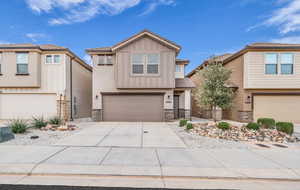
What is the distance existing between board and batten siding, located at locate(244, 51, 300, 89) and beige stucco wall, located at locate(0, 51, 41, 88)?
17434 millimetres

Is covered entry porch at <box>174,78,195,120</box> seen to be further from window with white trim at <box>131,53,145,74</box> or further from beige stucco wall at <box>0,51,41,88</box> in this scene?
beige stucco wall at <box>0,51,41,88</box>

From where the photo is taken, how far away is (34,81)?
41.3ft

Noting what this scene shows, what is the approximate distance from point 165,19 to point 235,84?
9.83m

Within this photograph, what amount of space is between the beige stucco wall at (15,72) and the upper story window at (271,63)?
744 inches

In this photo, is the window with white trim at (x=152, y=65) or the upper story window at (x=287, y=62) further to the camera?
the window with white trim at (x=152, y=65)

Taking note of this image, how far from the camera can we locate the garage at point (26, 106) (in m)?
13.1

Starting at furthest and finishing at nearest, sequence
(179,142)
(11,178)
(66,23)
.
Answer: (66,23) → (179,142) → (11,178)

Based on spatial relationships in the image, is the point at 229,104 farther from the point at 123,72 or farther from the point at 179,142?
the point at 123,72

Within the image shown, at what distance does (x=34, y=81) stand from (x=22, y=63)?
6.05 feet

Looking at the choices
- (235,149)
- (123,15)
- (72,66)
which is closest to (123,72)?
(72,66)

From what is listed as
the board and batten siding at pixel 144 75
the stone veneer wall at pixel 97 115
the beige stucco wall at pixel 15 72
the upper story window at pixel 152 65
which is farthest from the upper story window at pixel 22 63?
the upper story window at pixel 152 65

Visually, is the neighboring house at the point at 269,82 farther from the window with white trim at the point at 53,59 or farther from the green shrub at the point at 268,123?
the window with white trim at the point at 53,59

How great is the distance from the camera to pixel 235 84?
1374 centimetres

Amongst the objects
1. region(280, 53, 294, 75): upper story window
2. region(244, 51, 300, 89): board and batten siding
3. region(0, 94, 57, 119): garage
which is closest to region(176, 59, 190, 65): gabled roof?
region(244, 51, 300, 89): board and batten siding
